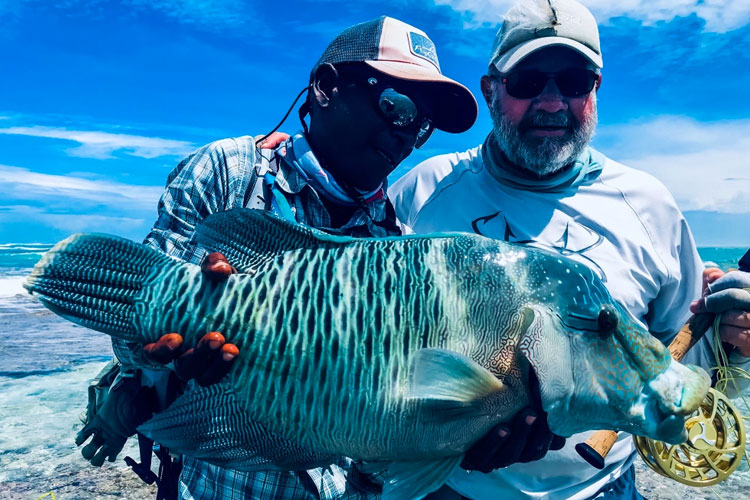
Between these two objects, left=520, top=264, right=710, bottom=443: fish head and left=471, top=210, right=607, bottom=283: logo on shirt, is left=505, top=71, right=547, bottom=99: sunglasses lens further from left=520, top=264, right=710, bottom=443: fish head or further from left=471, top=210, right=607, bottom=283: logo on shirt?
left=520, top=264, right=710, bottom=443: fish head

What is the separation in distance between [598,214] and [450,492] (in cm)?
175

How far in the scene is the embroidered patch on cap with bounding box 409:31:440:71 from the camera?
2.57 metres

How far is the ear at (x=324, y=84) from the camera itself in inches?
100

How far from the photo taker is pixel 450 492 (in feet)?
9.21

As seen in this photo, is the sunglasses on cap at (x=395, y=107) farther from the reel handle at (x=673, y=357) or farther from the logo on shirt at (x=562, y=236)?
the reel handle at (x=673, y=357)

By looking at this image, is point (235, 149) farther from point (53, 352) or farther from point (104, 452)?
point (53, 352)

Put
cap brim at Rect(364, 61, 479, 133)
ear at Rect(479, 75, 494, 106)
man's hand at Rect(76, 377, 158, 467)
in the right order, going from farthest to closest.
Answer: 1. ear at Rect(479, 75, 494, 106)
2. cap brim at Rect(364, 61, 479, 133)
3. man's hand at Rect(76, 377, 158, 467)

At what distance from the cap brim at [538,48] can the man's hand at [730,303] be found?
1.38m

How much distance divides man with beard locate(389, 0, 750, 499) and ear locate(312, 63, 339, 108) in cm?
92

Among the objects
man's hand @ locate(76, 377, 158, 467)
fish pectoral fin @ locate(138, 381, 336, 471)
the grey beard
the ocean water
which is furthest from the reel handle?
the ocean water

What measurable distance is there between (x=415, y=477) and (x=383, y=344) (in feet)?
1.63

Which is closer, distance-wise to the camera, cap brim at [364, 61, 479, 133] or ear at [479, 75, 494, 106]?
cap brim at [364, 61, 479, 133]

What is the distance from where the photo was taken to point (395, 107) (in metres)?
2.51

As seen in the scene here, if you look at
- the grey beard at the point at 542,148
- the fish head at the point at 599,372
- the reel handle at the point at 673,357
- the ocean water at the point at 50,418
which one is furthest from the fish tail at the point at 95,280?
the ocean water at the point at 50,418
